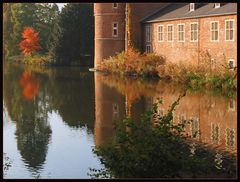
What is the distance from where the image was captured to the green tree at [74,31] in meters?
51.3

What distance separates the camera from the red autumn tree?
59.7 meters

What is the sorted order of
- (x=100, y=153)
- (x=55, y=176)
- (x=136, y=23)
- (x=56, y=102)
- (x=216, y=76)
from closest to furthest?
(x=100, y=153), (x=55, y=176), (x=56, y=102), (x=216, y=76), (x=136, y=23)

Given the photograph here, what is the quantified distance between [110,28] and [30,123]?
25.1 meters

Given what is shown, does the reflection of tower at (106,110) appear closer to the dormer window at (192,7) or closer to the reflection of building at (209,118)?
the reflection of building at (209,118)

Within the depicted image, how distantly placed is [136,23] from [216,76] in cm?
1672

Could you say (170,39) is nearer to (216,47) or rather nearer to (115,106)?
(216,47)

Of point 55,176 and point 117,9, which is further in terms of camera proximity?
point 117,9

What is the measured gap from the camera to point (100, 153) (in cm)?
843

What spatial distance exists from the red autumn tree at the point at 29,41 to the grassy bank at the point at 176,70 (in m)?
21.4

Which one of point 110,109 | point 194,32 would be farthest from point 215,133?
point 194,32

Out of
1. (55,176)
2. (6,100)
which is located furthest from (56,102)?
(55,176)

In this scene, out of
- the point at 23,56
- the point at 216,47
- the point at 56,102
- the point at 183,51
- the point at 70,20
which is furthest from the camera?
the point at 23,56

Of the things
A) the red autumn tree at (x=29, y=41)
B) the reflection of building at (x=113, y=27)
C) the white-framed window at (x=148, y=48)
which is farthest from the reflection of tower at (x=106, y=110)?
the red autumn tree at (x=29, y=41)

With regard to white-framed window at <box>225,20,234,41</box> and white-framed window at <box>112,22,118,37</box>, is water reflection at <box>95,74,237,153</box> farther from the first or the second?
white-framed window at <box>112,22,118,37</box>
